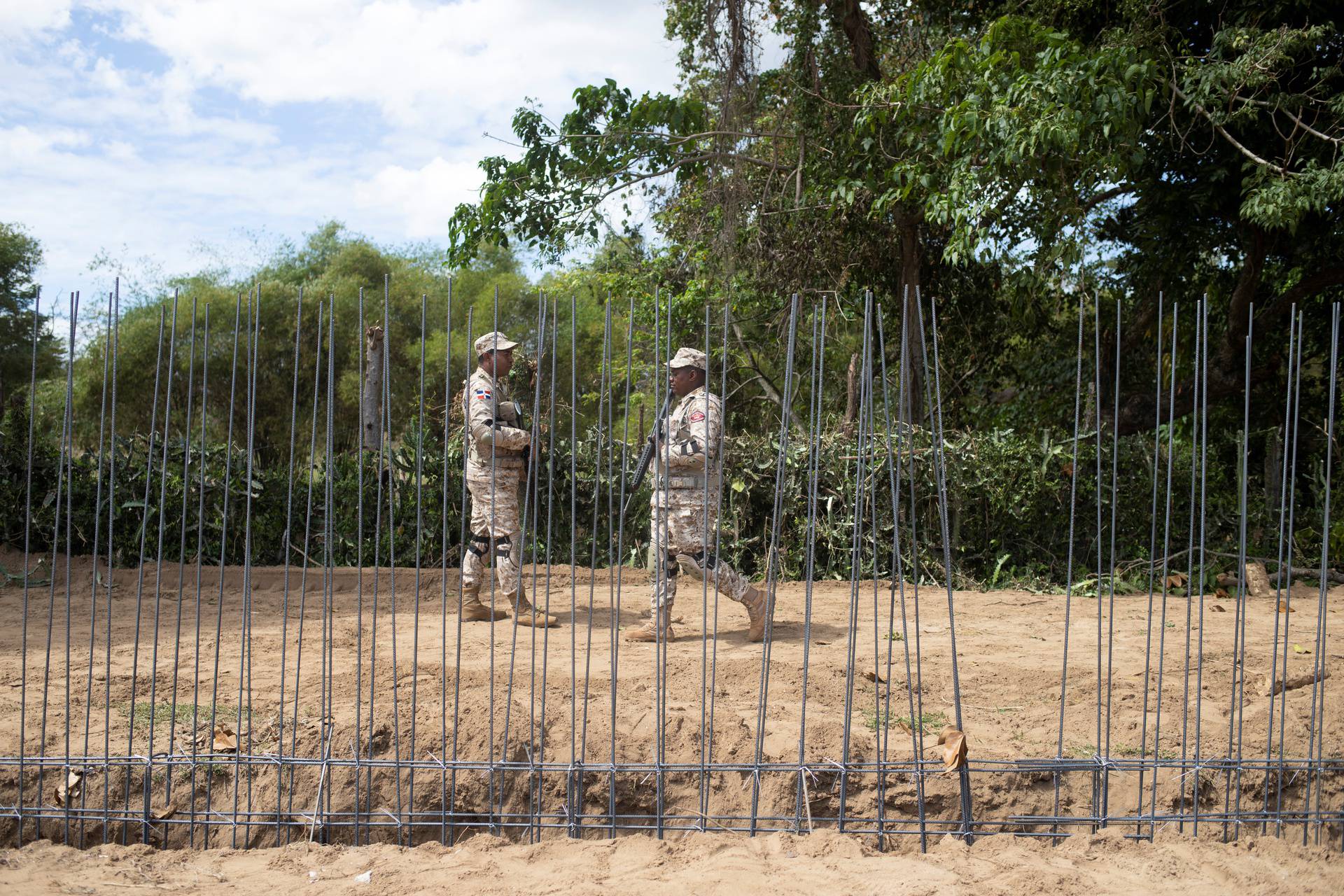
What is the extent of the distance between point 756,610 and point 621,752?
1.86 meters

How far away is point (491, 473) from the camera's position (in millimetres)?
5684

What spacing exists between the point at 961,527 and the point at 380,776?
5.81 metres

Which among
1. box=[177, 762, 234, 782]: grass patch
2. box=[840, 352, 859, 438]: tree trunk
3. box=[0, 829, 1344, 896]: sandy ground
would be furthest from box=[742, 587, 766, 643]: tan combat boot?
box=[840, 352, 859, 438]: tree trunk

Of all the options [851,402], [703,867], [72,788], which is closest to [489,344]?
[72,788]

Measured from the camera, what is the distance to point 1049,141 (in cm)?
675

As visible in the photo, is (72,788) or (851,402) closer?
(72,788)

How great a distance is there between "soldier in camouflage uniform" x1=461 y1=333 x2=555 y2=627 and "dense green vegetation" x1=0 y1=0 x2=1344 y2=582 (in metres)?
0.34

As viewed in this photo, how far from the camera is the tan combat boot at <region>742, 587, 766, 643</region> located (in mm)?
5484

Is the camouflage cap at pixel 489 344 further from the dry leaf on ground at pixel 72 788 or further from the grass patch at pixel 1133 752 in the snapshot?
the grass patch at pixel 1133 752

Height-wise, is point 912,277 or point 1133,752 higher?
point 912,277

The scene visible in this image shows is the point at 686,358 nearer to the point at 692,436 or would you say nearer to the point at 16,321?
the point at 692,436

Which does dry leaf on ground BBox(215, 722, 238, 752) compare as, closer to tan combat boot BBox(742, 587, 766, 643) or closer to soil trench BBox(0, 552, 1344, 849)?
soil trench BBox(0, 552, 1344, 849)

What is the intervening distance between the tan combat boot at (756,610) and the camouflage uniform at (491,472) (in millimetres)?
1311

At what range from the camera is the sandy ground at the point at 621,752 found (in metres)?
3.15
